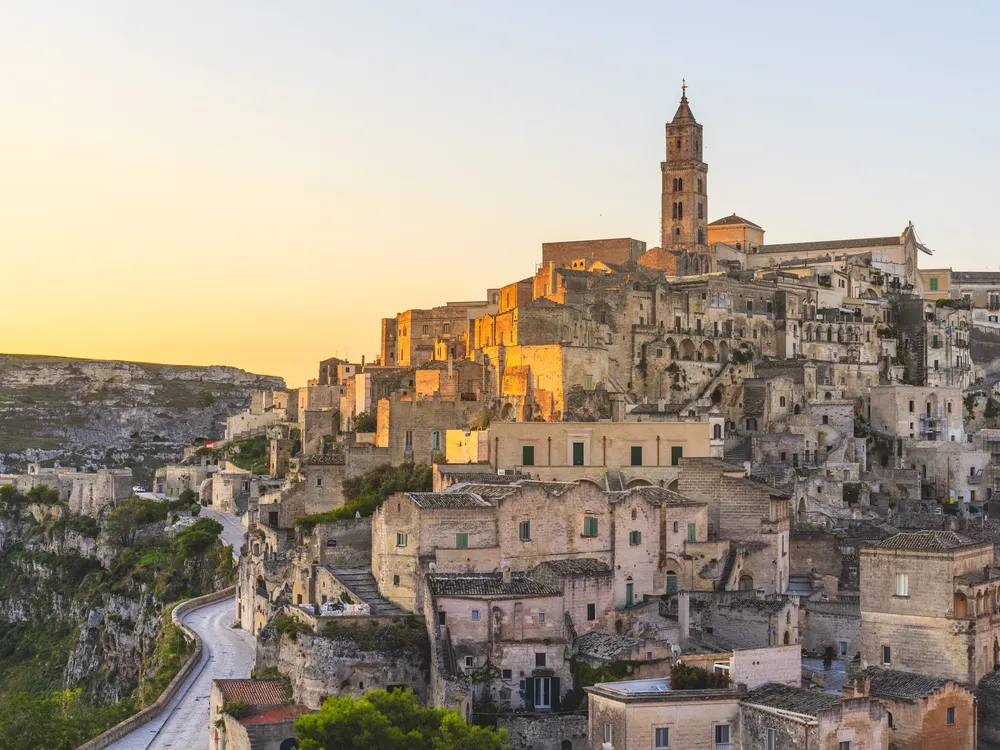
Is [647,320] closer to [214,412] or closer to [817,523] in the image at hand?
[817,523]

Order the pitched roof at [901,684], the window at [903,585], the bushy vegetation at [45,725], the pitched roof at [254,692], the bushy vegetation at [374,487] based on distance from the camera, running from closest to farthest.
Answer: the pitched roof at [901,684]
the pitched roof at [254,692]
the window at [903,585]
the bushy vegetation at [45,725]
the bushy vegetation at [374,487]

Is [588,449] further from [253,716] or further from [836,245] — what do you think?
[836,245]

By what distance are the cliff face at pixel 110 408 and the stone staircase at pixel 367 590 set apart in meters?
68.4

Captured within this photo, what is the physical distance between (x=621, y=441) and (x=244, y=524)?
23674 millimetres

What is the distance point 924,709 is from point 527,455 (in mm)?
20649

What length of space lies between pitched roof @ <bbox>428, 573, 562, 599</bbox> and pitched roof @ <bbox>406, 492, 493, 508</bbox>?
7.26ft

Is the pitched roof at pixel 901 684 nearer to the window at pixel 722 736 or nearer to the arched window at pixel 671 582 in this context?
the window at pixel 722 736

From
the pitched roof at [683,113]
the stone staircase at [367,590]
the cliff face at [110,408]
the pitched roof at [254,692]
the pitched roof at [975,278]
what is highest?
the pitched roof at [683,113]

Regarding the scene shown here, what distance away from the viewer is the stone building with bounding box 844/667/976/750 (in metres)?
31.0

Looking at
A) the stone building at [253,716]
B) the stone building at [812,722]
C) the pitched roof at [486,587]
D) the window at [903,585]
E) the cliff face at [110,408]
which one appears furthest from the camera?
the cliff face at [110,408]

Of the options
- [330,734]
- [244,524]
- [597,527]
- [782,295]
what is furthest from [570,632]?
[782,295]

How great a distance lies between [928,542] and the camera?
3525 centimetres

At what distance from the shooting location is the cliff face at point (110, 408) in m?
116

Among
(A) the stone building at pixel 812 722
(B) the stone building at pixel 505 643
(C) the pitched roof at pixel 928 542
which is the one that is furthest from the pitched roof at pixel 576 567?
(C) the pitched roof at pixel 928 542
